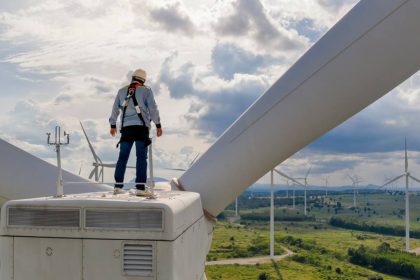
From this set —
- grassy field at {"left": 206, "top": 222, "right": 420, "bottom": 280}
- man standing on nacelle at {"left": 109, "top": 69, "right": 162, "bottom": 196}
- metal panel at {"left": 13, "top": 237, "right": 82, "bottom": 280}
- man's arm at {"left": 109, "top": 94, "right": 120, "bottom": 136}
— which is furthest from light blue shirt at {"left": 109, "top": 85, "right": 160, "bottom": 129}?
grassy field at {"left": 206, "top": 222, "right": 420, "bottom": 280}

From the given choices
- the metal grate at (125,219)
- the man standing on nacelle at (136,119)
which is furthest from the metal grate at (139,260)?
the man standing on nacelle at (136,119)

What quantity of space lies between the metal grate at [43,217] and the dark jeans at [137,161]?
258 cm

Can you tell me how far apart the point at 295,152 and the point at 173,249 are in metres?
5.27

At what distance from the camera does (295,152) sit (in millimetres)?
12734

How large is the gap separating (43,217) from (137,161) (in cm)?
299

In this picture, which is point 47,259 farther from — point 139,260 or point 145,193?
point 145,193

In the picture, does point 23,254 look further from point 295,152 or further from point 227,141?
point 295,152

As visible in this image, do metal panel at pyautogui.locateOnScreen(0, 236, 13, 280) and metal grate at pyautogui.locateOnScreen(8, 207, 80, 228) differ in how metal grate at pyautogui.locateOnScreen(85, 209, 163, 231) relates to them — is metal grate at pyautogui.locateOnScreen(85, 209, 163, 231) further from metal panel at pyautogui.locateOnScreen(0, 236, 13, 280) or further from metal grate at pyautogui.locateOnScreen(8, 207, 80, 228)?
metal panel at pyautogui.locateOnScreen(0, 236, 13, 280)

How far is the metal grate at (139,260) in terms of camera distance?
829cm

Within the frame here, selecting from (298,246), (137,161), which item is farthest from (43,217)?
(298,246)

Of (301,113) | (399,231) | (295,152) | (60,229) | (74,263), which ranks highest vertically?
(301,113)

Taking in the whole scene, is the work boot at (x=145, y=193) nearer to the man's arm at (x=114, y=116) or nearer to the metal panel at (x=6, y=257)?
the man's arm at (x=114, y=116)

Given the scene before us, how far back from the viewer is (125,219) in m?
8.40

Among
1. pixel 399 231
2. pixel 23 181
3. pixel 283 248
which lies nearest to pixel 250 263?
pixel 283 248
